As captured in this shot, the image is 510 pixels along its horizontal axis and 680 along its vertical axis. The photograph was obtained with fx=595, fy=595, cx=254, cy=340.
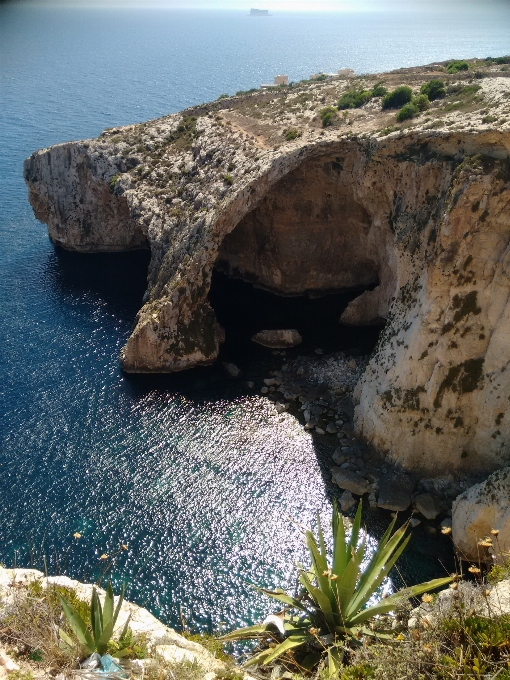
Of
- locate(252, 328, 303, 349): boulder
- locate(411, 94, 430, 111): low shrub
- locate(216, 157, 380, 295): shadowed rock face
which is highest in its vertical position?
locate(411, 94, 430, 111): low shrub

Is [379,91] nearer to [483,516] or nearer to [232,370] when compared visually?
[232,370]

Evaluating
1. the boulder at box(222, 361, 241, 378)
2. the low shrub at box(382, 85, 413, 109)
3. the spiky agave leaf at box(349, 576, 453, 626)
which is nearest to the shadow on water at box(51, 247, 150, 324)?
the boulder at box(222, 361, 241, 378)

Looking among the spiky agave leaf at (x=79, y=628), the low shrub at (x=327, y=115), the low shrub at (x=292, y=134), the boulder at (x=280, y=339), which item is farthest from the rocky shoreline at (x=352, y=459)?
the low shrub at (x=327, y=115)

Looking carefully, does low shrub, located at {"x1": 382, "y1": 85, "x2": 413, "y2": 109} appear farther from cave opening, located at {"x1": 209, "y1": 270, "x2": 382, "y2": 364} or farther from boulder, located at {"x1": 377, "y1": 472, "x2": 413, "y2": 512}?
boulder, located at {"x1": 377, "y1": 472, "x2": 413, "y2": 512}

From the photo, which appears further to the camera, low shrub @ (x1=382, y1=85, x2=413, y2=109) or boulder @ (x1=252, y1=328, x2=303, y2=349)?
low shrub @ (x1=382, y1=85, x2=413, y2=109)

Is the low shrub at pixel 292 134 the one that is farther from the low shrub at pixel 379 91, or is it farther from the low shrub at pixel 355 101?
the low shrub at pixel 379 91

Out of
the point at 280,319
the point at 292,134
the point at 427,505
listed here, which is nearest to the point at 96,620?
the point at 427,505

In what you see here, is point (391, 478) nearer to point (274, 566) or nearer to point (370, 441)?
point (370, 441)
